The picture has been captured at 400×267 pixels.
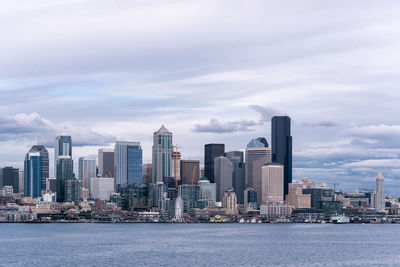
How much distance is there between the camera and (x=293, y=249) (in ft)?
428

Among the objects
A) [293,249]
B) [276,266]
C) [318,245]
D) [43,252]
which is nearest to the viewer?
[276,266]

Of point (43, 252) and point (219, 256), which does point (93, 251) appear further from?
point (219, 256)

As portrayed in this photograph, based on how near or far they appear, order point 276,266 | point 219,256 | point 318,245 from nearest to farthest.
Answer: point 276,266
point 219,256
point 318,245

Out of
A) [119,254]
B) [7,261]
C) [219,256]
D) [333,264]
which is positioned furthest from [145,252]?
[333,264]

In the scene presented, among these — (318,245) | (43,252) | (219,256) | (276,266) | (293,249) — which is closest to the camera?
(276,266)

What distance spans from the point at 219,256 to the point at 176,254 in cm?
780

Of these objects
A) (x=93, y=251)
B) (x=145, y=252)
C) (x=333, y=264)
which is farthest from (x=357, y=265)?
(x=93, y=251)

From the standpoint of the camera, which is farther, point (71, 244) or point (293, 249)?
point (71, 244)

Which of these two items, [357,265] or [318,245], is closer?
[357,265]

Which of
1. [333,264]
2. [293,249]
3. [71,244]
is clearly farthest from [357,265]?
[71,244]

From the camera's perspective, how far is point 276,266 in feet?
326

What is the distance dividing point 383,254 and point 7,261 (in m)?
63.0

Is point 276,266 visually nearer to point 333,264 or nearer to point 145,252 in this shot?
point 333,264

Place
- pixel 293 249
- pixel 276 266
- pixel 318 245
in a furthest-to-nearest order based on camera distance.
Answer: pixel 318 245
pixel 293 249
pixel 276 266
